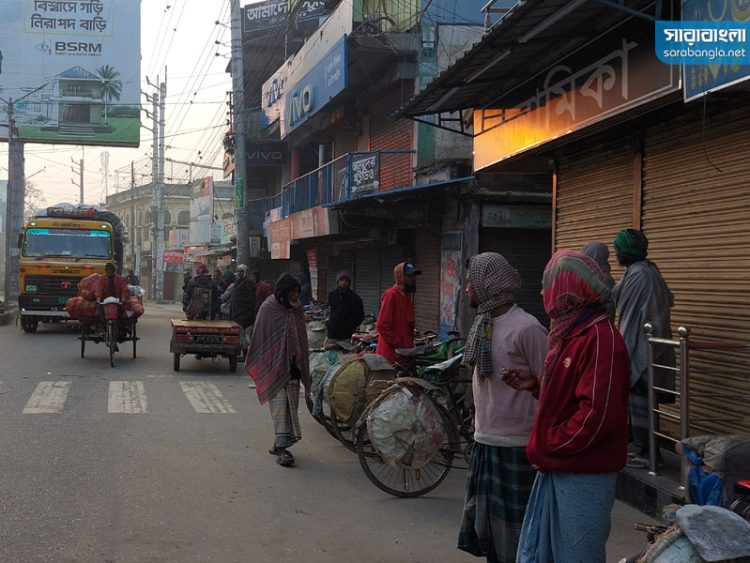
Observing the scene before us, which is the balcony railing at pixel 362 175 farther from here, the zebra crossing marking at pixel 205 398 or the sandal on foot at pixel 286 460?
the sandal on foot at pixel 286 460

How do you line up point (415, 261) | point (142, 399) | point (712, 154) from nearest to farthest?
point (712, 154)
point (142, 399)
point (415, 261)

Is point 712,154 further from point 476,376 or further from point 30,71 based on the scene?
point 30,71

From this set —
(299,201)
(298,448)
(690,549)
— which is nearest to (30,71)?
(299,201)

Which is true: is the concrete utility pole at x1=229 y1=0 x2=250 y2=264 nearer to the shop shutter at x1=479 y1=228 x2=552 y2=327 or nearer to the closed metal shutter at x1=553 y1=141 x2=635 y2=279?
the shop shutter at x1=479 y1=228 x2=552 y2=327

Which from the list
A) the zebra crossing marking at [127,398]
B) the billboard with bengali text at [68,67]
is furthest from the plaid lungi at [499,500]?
the billboard with bengali text at [68,67]

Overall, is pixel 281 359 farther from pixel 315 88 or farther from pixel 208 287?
pixel 315 88

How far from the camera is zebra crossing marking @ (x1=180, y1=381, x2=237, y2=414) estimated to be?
10016mm

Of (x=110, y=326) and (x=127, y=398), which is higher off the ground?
(x=110, y=326)

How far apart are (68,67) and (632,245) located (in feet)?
107

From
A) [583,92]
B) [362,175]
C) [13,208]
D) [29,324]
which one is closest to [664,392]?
[583,92]

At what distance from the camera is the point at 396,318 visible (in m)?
7.98

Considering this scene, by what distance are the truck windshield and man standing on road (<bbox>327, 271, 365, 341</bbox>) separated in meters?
12.6

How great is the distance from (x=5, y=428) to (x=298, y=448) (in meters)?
3.11

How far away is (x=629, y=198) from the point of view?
337 inches
